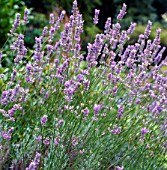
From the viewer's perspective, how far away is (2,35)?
5457 mm

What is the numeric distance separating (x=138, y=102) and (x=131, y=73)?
21 cm

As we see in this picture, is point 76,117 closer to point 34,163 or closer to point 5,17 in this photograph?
point 34,163

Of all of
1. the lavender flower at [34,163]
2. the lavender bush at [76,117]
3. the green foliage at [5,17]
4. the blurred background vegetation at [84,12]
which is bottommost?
the lavender flower at [34,163]

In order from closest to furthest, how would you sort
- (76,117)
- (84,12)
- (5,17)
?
(76,117)
(5,17)
(84,12)

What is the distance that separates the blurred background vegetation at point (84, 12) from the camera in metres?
5.52

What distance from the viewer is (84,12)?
852 centimetres

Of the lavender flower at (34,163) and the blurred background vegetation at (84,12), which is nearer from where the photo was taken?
the lavender flower at (34,163)

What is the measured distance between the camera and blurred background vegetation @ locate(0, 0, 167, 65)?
552 centimetres

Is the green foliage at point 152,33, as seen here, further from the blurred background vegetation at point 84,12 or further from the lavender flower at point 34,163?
the lavender flower at point 34,163

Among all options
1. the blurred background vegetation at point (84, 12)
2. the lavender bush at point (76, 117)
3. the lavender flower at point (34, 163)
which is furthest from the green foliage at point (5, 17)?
the lavender flower at point (34, 163)

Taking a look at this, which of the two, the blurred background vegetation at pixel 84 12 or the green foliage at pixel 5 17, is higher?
the blurred background vegetation at pixel 84 12

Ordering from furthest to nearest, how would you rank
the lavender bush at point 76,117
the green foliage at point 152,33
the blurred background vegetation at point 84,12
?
1. the green foliage at point 152,33
2. the blurred background vegetation at point 84,12
3. the lavender bush at point 76,117

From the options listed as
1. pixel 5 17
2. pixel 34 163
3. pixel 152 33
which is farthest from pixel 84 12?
pixel 34 163

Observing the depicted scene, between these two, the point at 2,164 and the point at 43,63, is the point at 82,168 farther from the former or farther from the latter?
the point at 43,63
